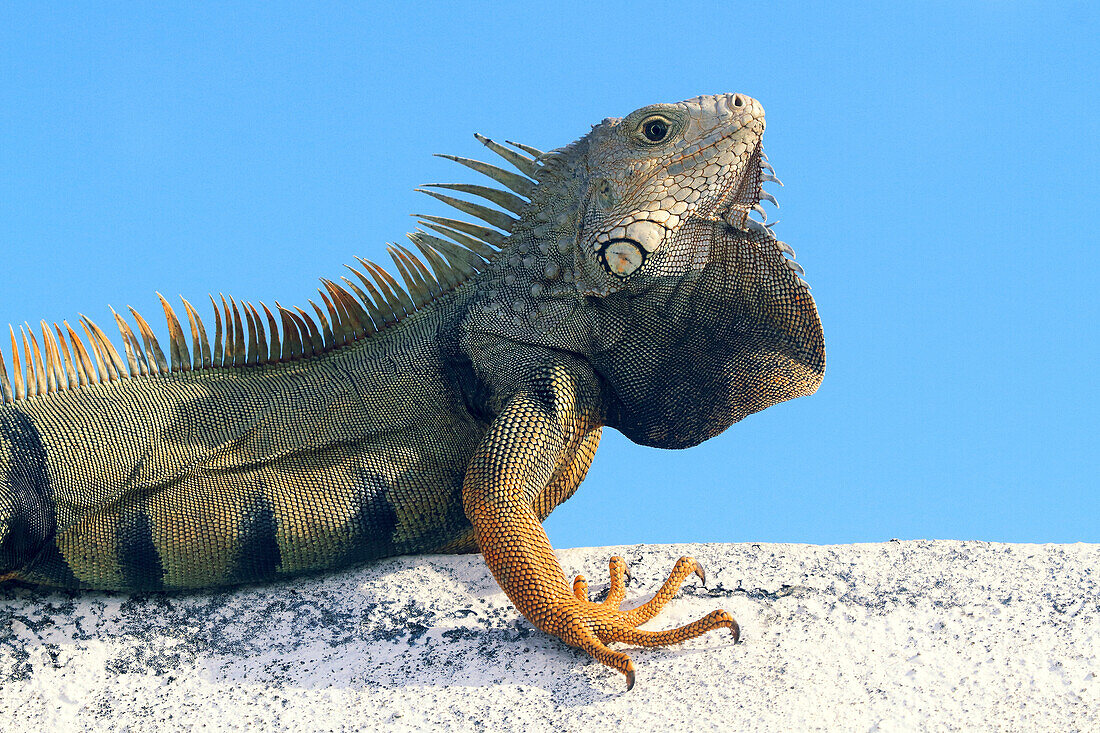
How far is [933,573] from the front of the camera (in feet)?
21.2

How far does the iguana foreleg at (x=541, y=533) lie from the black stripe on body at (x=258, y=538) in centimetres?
130

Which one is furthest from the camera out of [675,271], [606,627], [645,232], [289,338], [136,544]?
[289,338]

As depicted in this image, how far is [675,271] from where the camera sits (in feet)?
20.5

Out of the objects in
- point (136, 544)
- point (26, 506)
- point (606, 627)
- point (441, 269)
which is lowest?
point (136, 544)

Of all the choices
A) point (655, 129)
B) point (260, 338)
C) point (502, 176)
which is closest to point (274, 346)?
point (260, 338)

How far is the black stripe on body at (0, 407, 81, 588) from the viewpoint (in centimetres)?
623

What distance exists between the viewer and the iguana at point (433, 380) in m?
6.23

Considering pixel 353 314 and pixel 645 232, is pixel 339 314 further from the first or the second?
pixel 645 232

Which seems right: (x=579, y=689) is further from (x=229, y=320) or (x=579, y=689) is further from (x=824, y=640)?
(x=229, y=320)

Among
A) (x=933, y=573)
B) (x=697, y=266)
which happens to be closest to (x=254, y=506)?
(x=697, y=266)

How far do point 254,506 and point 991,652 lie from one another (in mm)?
4188

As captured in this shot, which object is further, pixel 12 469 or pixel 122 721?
pixel 12 469

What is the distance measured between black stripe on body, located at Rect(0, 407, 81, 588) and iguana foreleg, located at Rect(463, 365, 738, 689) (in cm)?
249

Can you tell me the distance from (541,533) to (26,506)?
9.85 ft
